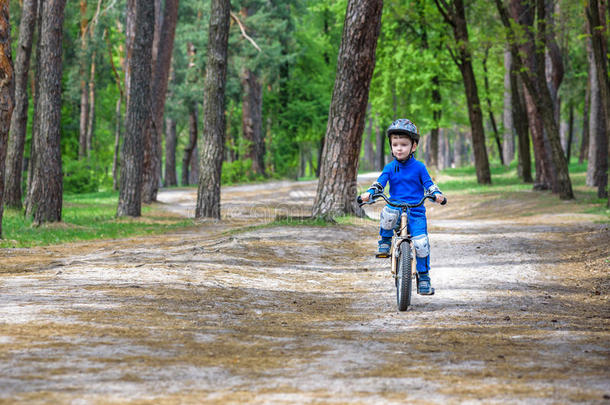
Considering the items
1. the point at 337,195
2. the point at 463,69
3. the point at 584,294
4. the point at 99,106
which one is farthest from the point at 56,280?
the point at 99,106

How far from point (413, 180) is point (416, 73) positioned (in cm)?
3378

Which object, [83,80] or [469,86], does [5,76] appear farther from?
[83,80]

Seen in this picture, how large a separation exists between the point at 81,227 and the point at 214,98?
4894 millimetres

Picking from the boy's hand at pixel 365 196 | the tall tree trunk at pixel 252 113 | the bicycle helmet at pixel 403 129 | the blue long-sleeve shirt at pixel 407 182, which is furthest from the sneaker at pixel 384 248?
the tall tree trunk at pixel 252 113

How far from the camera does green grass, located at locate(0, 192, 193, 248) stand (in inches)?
595

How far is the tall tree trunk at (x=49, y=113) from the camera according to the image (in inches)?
695

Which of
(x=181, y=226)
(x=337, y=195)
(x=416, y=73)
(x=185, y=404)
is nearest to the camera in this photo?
(x=185, y=404)

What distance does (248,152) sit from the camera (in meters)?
46.9

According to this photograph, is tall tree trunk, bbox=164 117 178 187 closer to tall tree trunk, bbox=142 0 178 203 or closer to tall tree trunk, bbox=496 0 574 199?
tall tree trunk, bbox=142 0 178 203

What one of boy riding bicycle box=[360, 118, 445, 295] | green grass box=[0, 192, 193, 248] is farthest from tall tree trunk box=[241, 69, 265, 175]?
boy riding bicycle box=[360, 118, 445, 295]

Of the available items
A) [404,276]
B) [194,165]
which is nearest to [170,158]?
[194,165]

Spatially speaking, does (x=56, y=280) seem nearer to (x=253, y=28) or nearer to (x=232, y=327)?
(x=232, y=327)

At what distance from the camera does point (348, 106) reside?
16.6 metres

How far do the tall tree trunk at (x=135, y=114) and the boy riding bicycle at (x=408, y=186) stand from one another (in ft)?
48.6
